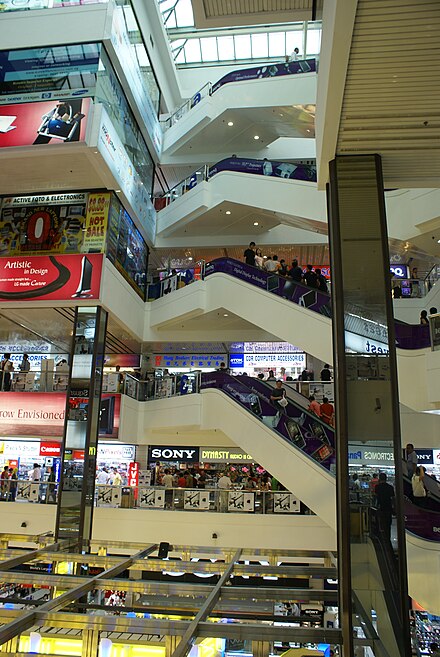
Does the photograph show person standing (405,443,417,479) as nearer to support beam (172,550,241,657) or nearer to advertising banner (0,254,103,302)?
support beam (172,550,241,657)

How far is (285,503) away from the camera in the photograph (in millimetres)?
11367

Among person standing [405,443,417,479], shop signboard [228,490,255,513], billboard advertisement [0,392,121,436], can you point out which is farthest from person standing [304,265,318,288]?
billboard advertisement [0,392,121,436]

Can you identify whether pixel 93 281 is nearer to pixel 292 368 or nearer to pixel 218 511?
pixel 218 511

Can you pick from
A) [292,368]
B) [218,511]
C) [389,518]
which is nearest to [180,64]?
[292,368]

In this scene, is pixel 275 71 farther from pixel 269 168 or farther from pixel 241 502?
pixel 241 502

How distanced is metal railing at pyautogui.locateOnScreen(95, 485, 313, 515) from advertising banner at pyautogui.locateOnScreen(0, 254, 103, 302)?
14.9 feet

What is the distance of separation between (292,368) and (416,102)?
1455 cm

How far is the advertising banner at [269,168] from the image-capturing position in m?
14.0

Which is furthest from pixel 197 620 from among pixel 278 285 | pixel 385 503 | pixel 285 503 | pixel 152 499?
→ pixel 278 285

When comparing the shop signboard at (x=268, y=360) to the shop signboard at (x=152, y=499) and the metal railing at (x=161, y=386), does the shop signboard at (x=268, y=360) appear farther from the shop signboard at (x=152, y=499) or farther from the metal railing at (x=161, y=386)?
the shop signboard at (x=152, y=499)

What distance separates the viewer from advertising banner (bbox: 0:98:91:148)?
11812 mm

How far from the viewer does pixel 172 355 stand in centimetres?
1944

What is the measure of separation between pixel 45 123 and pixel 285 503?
9.57m

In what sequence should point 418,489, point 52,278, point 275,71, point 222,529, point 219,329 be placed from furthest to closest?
point 219,329 < point 275,71 < point 52,278 < point 222,529 < point 418,489
